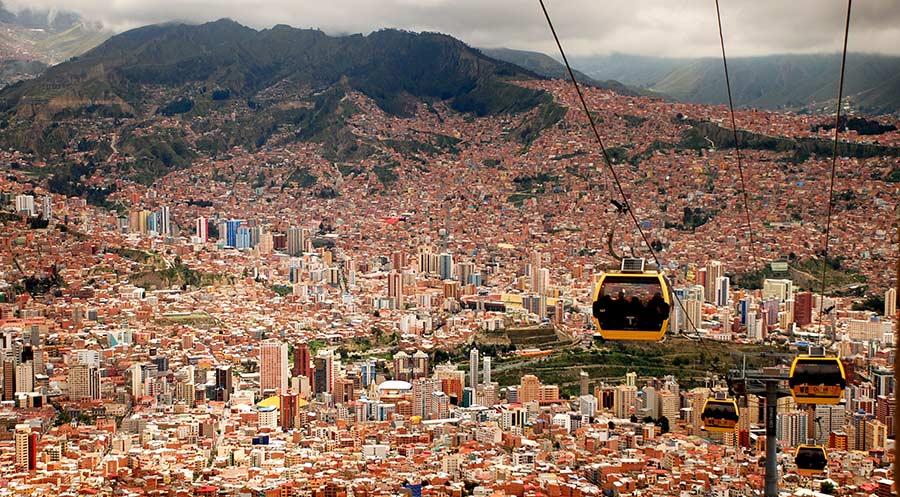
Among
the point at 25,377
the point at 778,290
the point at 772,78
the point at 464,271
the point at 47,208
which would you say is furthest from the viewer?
the point at 772,78

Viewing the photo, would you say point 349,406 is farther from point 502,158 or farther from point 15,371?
point 502,158

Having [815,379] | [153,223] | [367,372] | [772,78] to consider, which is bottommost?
[367,372]

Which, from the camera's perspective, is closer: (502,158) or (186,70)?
(502,158)

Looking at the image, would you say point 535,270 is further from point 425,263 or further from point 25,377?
point 25,377

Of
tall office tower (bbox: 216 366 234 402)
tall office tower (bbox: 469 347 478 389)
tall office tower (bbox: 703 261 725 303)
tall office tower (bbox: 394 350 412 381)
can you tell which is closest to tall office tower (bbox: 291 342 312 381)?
tall office tower (bbox: 216 366 234 402)

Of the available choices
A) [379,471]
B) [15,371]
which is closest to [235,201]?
[15,371]

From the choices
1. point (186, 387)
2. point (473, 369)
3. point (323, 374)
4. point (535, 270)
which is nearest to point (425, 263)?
point (535, 270)
